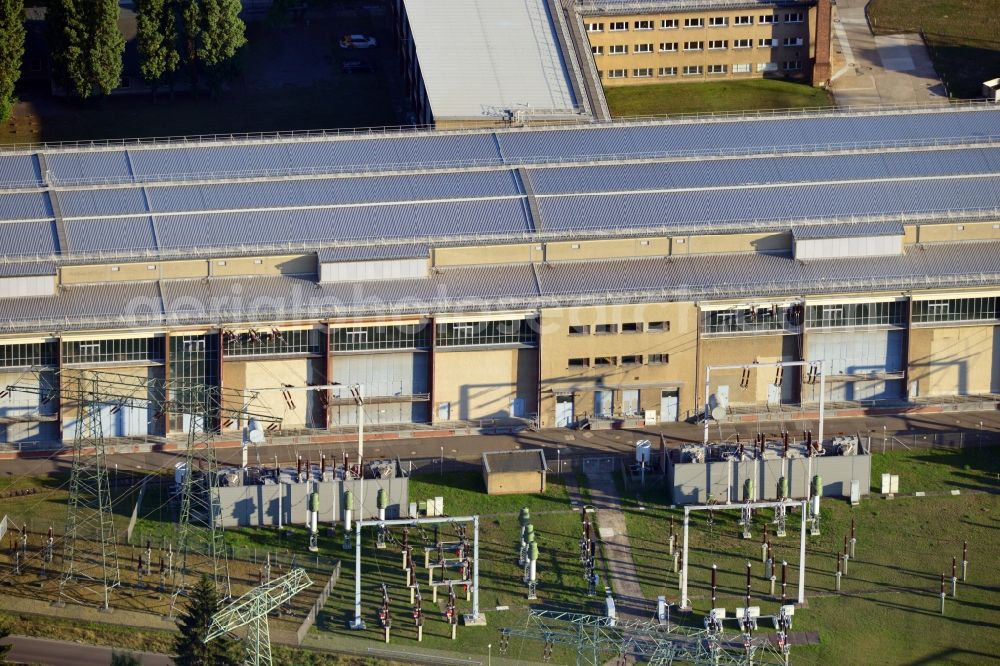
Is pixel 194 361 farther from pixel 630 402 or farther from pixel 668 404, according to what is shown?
pixel 668 404

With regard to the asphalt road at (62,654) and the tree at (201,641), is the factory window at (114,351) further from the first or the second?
the tree at (201,641)

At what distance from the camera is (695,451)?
18838cm

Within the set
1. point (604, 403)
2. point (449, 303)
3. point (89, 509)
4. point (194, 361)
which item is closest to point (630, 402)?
point (604, 403)

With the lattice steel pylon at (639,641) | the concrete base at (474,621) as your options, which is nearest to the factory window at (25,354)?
the concrete base at (474,621)

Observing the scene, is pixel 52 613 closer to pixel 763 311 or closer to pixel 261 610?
pixel 261 610

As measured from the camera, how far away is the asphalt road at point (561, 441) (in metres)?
190

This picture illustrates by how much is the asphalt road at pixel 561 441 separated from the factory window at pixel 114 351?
655cm

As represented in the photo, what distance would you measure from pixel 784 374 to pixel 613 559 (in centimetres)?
2401

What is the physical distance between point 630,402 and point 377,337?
18240mm

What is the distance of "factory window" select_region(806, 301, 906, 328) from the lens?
197 meters

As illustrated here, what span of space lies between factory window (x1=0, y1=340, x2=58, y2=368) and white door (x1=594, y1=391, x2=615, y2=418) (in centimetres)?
3689

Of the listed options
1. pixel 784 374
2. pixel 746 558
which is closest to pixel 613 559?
pixel 746 558

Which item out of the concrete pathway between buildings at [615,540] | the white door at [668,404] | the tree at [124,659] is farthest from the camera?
the white door at [668,404]

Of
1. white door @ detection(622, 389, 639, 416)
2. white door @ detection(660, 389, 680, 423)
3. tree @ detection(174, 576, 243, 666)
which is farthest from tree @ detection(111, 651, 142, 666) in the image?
white door @ detection(660, 389, 680, 423)
